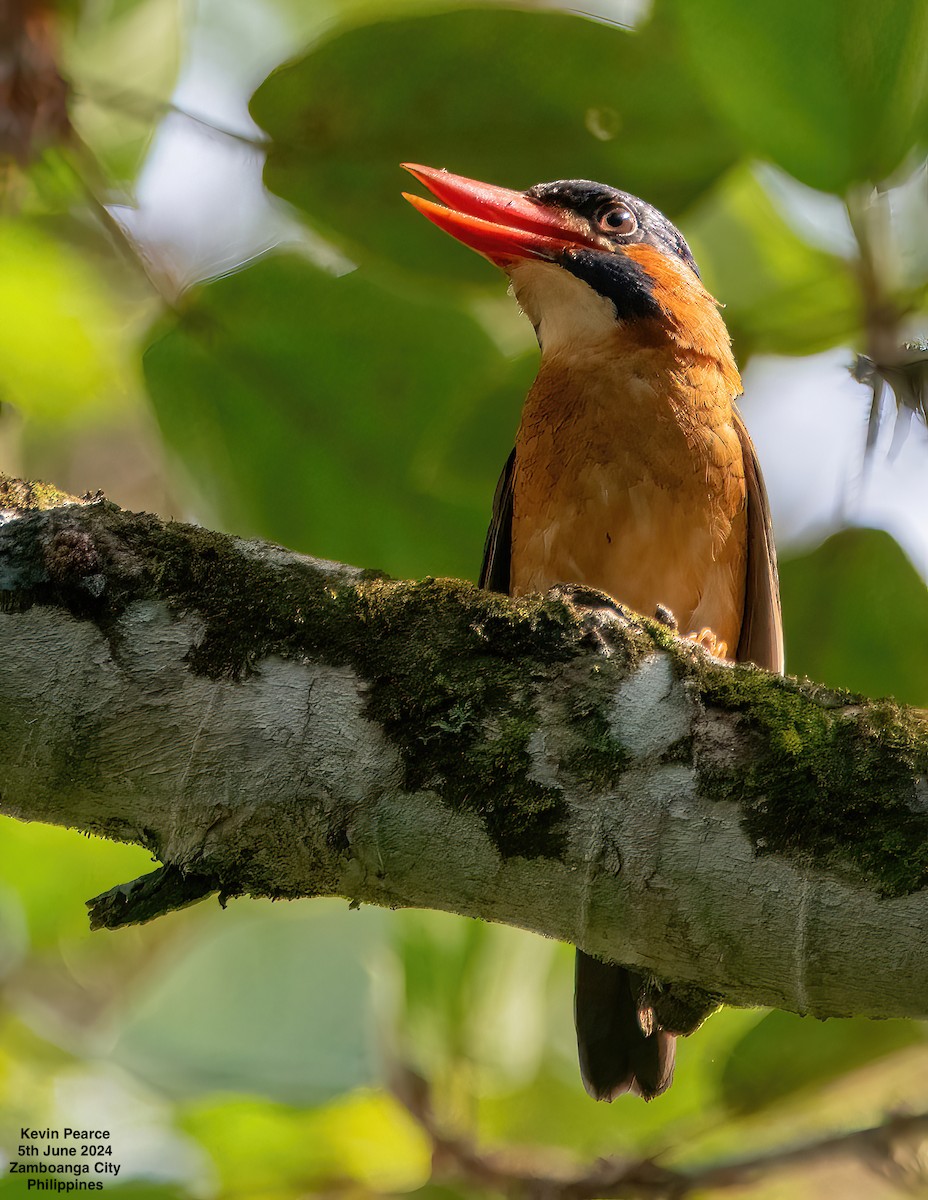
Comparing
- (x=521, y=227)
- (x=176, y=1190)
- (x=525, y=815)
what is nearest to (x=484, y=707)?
(x=525, y=815)

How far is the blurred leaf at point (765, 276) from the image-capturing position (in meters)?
2.93

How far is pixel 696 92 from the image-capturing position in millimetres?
2912

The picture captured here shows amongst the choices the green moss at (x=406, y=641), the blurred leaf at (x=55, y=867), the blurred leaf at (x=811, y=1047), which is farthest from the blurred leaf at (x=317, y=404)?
the blurred leaf at (x=811, y=1047)

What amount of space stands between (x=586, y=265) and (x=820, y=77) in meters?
1.09

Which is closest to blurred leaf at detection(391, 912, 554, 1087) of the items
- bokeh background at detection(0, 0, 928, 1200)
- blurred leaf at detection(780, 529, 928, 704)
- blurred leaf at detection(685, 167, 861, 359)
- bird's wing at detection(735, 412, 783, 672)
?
bokeh background at detection(0, 0, 928, 1200)

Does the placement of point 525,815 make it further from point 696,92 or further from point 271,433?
point 696,92

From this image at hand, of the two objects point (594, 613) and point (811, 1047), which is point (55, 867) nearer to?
point (811, 1047)

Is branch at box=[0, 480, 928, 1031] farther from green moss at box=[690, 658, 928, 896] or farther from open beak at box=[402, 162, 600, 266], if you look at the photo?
open beak at box=[402, 162, 600, 266]

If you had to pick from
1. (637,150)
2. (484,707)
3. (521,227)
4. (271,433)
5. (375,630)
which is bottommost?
(484,707)

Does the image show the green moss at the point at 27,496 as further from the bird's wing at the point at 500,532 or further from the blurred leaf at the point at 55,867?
the blurred leaf at the point at 55,867

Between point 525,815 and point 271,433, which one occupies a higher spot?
point 271,433

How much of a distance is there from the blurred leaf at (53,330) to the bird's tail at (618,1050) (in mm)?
2181

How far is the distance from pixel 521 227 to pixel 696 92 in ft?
2.37

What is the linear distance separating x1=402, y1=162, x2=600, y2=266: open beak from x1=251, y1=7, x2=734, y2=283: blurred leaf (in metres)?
0.09
